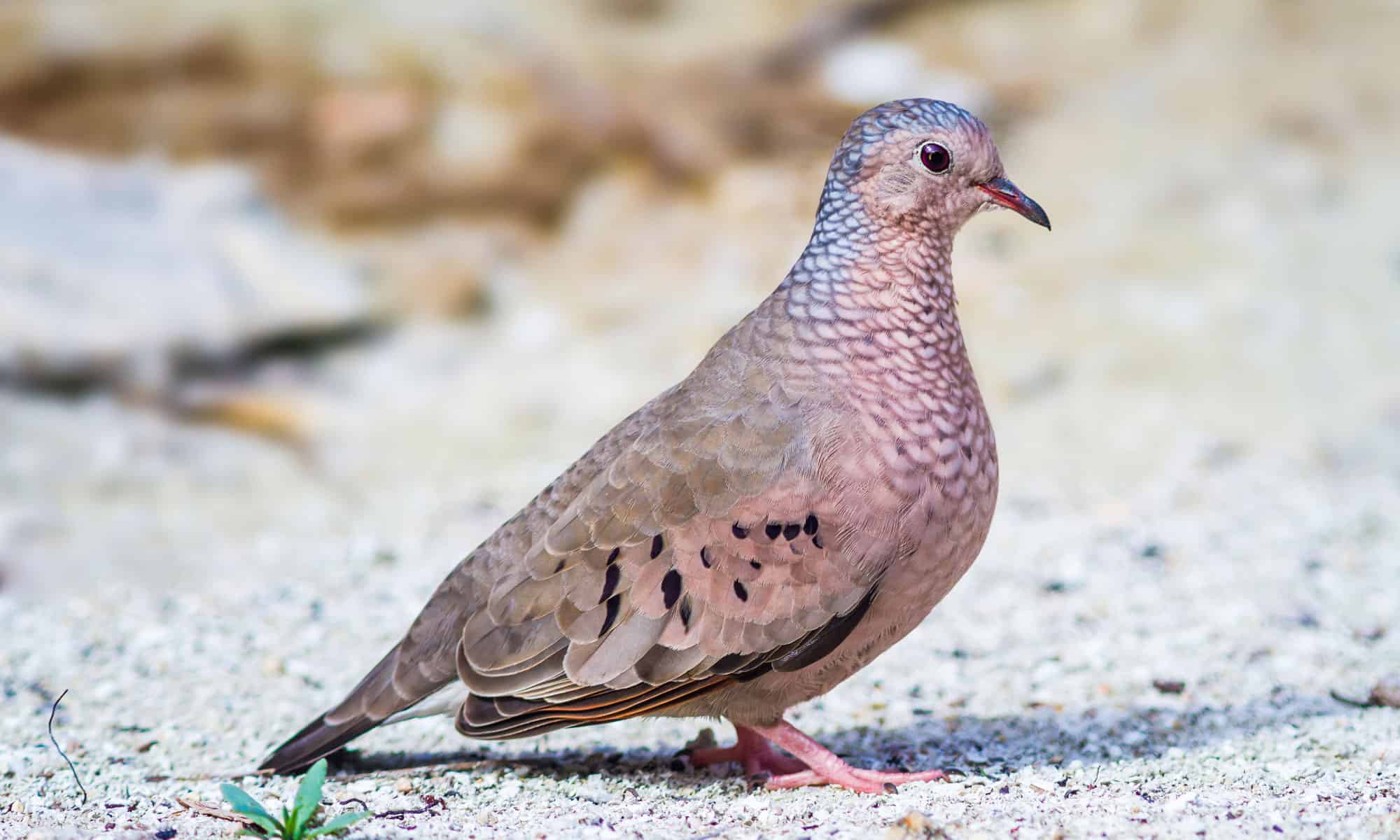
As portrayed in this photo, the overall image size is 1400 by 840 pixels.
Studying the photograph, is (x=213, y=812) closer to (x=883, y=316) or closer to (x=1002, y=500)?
(x=883, y=316)

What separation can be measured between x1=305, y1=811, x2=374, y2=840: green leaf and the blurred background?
3454mm

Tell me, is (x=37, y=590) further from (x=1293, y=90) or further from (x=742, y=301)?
(x=1293, y=90)

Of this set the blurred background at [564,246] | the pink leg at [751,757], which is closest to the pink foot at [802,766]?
the pink leg at [751,757]

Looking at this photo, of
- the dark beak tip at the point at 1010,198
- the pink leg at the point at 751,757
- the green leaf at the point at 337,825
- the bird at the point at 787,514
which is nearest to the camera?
the green leaf at the point at 337,825

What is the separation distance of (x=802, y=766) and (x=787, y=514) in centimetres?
100

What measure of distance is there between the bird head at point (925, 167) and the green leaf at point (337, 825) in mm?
2051

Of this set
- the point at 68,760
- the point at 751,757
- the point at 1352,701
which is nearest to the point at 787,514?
the point at 751,757

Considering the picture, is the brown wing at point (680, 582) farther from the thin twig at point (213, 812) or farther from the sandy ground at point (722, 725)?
the thin twig at point (213, 812)

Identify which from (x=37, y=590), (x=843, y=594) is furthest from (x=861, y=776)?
(x=37, y=590)

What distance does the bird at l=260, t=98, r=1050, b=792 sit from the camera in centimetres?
377

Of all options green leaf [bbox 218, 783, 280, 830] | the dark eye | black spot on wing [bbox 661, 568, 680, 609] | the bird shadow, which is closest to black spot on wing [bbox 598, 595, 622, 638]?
black spot on wing [bbox 661, 568, 680, 609]

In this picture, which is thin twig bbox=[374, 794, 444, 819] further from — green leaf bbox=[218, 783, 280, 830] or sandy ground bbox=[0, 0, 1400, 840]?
green leaf bbox=[218, 783, 280, 830]

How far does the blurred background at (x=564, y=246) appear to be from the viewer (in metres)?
7.83

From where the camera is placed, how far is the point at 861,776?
4.03 meters
